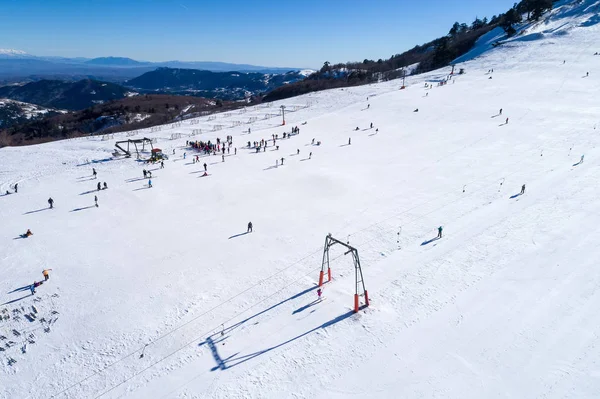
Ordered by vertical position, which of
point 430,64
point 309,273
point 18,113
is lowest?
point 309,273

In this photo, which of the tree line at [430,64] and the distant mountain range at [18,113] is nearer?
the tree line at [430,64]

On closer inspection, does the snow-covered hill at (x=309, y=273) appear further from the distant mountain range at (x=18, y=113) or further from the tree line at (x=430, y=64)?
the distant mountain range at (x=18, y=113)

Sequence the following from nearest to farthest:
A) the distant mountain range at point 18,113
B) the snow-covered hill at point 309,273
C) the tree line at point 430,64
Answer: the snow-covered hill at point 309,273 < the tree line at point 430,64 < the distant mountain range at point 18,113

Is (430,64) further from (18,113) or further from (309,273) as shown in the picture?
(18,113)

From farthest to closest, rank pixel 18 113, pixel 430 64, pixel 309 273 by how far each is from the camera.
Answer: pixel 18 113
pixel 430 64
pixel 309 273

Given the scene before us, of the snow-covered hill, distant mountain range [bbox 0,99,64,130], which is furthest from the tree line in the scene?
distant mountain range [bbox 0,99,64,130]

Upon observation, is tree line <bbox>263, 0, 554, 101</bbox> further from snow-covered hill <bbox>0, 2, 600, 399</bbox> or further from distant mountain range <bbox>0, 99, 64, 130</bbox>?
distant mountain range <bbox>0, 99, 64, 130</bbox>

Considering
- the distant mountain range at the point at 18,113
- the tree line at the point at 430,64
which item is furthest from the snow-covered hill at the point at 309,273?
the distant mountain range at the point at 18,113

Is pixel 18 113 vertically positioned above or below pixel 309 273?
above

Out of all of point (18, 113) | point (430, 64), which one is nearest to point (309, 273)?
point (430, 64)
